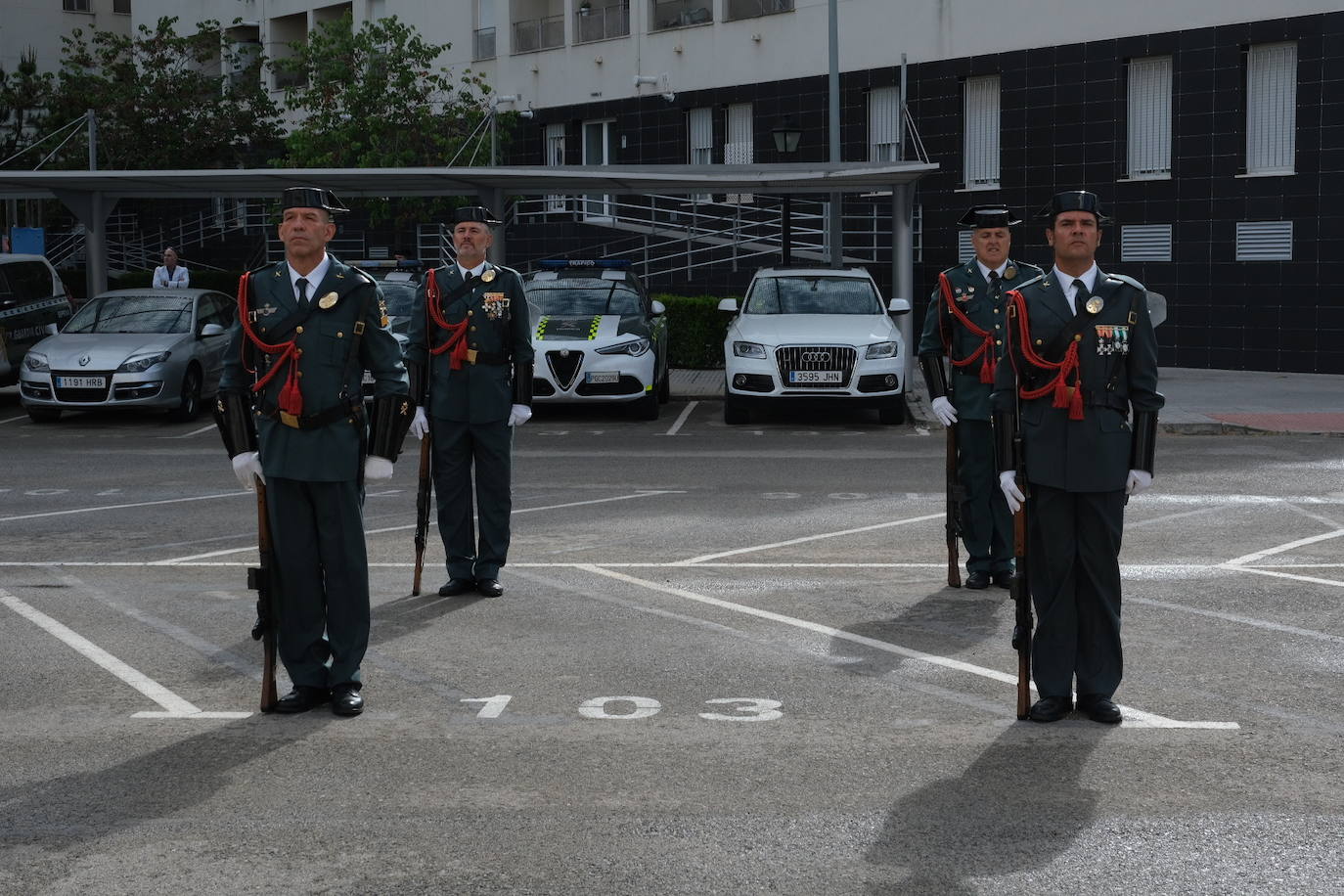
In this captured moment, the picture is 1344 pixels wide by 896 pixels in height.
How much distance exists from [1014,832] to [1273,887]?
79 centimetres

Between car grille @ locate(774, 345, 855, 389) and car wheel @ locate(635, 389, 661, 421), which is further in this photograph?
car wheel @ locate(635, 389, 661, 421)

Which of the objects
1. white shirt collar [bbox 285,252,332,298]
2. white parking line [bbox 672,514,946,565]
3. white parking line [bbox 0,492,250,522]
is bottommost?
white parking line [bbox 672,514,946,565]

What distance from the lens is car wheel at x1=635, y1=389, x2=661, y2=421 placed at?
2083 cm

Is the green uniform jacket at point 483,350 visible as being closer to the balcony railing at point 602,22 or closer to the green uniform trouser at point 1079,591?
the green uniform trouser at point 1079,591

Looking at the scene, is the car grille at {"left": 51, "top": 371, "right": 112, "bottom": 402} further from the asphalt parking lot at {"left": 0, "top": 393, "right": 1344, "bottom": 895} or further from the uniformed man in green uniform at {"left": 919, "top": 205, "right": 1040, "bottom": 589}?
the uniformed man in green uniform at {"left": 919, "top": 205, "right": 1040, "bottom": 589}

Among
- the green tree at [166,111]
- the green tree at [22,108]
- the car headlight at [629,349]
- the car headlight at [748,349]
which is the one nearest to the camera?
the car headlight at [748,349]

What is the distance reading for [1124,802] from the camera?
5.78m

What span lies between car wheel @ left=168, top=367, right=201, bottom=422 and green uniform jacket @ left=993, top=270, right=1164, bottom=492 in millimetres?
15513

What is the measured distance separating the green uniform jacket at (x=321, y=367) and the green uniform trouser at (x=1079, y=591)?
249 centimetres

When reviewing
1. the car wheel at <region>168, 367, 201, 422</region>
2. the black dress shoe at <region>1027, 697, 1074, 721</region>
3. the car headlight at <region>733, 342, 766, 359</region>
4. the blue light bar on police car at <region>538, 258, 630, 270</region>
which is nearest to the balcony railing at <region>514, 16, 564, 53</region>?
the blue light bar on police car at <region>538, 258, 630, 270</region>

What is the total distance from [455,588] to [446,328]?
1.37 meters

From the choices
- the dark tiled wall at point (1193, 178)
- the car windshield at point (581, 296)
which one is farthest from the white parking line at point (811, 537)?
the dark tiled wall at point (1193, 178)

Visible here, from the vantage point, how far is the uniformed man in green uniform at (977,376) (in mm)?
9703

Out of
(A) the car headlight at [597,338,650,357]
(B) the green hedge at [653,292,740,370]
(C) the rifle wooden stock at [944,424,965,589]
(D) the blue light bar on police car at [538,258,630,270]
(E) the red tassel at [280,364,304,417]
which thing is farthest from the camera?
(B) the green hedge at [653,292,740,370]
